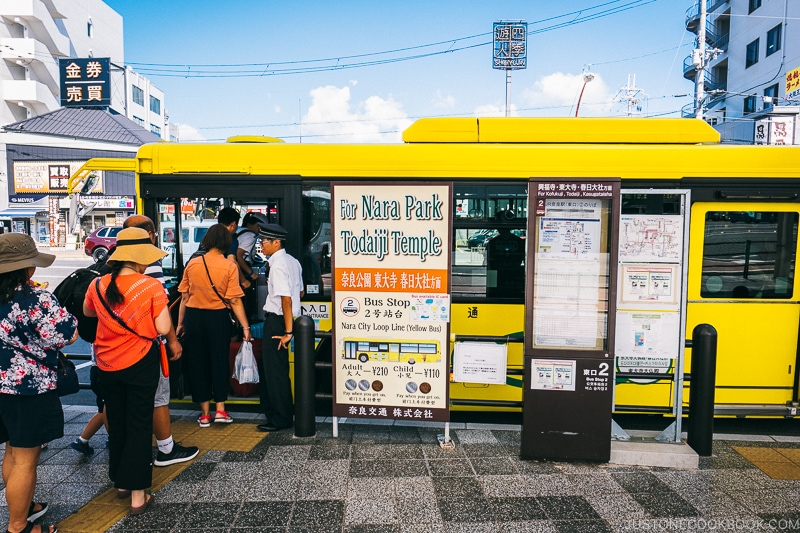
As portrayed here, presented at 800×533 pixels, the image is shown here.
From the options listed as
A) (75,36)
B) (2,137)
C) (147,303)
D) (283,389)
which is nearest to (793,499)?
(283,389)

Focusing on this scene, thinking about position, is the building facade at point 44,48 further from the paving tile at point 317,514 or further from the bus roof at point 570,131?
the paving tile at point 317,514

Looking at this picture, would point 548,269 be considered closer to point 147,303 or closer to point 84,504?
point 147,303

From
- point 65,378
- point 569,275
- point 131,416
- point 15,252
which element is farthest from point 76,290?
point 569,275

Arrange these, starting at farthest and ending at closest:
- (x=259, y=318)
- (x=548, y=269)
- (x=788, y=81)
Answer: (x=788, y=81) → (x=259, y=318) → (x=548, y=269)

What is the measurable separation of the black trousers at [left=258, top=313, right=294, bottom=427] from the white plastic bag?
102 mm

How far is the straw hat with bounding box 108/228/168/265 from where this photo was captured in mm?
3453

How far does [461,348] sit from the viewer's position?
471 centimetres

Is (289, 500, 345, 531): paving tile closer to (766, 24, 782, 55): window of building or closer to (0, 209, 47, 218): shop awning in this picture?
(766, 24, 782, 55): window of building

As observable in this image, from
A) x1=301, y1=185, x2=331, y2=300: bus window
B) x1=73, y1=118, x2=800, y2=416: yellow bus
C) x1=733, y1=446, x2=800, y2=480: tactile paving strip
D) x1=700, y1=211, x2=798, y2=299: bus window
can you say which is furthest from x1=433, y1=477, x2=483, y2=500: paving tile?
x1=700, y1=211, x2=798, y2=299: bus window

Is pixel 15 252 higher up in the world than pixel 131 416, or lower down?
higher up

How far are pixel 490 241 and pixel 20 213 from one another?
39.0 meters

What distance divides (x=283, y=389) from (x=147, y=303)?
1877 mm

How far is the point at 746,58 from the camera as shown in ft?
113

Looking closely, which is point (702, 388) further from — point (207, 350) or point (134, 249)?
point (134, 249)
